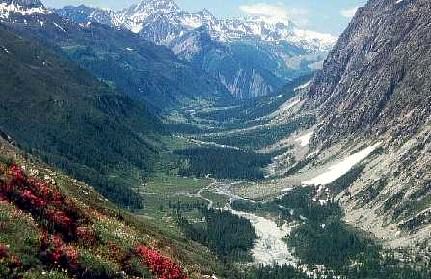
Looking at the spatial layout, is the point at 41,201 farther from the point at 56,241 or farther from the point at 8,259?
the point at 8,259

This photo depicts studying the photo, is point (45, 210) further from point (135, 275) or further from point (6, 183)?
point (135, 275)

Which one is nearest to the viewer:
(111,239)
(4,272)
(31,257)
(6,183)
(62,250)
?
(4,272)

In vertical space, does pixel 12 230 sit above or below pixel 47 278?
above

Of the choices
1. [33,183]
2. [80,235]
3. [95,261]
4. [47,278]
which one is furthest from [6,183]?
[47,278]

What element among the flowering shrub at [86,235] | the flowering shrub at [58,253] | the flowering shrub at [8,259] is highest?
the flowering shrub at [86,235]

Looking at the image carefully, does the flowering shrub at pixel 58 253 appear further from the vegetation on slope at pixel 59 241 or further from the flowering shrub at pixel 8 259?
the flowering shrub at pixel 8 259

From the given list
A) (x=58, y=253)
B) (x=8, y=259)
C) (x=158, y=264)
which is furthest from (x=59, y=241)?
(x=158, y=264)

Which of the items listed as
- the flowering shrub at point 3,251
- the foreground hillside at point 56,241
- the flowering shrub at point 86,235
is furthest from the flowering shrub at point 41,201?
the flowering shrub at point 3,251

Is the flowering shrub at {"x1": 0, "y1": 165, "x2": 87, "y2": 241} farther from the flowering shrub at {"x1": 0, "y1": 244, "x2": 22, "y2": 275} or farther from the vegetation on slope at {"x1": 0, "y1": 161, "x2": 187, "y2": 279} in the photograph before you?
the flowering shrub at {"x1": 0, "y1": 244, "x2": 22, "y2": 275}
